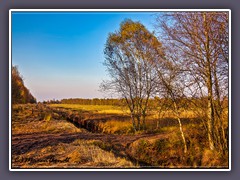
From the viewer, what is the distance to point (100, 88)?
199 inches

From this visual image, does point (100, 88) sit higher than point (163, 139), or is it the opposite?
point (100, 88)

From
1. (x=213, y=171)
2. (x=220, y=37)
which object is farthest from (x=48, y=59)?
(x=213, y=171)

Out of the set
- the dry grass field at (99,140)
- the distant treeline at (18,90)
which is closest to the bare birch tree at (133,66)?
the dry grass field at (99,140)

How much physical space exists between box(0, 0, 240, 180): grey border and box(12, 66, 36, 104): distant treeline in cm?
12

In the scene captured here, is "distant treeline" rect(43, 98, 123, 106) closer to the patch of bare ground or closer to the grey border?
the patch of bare ground

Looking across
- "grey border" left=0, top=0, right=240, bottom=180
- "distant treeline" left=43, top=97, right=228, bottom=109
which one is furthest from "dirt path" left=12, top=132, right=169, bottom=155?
"distant treeline" left=43, top=97, right=228, bottom=109

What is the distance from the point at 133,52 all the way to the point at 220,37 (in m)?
1.26

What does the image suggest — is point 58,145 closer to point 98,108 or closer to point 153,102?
point 98,108

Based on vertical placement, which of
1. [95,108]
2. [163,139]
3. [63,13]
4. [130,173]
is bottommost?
[130,173]

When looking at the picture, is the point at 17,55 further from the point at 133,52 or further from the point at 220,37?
the point at 220,37
